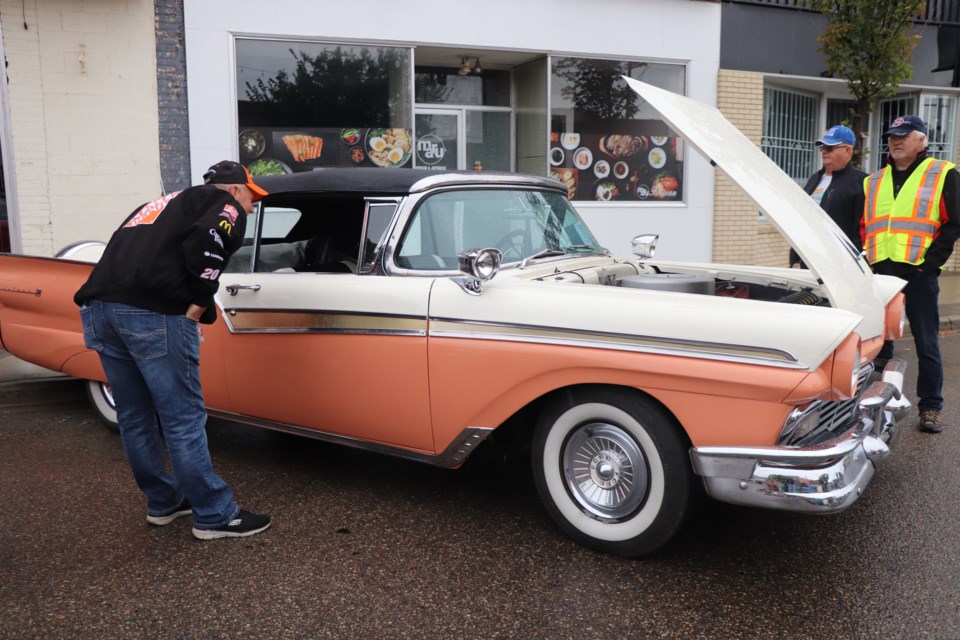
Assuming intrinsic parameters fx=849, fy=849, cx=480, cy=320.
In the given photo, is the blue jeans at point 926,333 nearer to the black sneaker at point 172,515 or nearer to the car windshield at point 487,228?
the car windshield at point 487,228

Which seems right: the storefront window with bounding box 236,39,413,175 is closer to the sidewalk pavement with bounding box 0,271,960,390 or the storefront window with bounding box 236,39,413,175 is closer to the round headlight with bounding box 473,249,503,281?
the sidewalk pavement with bounding box 0,271,960,390

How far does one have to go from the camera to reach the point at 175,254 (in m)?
3.44

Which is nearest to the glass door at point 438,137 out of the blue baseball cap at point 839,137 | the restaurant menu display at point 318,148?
the restaurant menu display at point 318,148

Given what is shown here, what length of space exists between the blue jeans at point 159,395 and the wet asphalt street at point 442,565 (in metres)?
A: 0.22

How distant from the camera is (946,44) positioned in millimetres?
12969

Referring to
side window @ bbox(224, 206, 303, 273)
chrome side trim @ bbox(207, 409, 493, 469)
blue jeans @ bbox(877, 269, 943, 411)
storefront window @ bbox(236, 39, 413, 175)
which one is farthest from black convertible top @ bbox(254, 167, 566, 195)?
storefront window @ bbox(236, 39, 413, 175)

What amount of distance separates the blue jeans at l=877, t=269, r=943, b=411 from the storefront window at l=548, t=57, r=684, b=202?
238 inches

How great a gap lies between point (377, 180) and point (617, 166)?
762 centimetres

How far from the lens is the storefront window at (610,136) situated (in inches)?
427

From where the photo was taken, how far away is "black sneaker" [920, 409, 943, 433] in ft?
16.9

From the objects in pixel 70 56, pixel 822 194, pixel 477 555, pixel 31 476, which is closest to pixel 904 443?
pixel 822 194

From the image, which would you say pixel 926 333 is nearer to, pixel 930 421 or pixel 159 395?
pixel 930 421

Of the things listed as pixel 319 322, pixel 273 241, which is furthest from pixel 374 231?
pixel 273 241

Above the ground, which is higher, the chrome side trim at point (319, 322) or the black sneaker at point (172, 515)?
the chrome side trim at point (319, 322)
